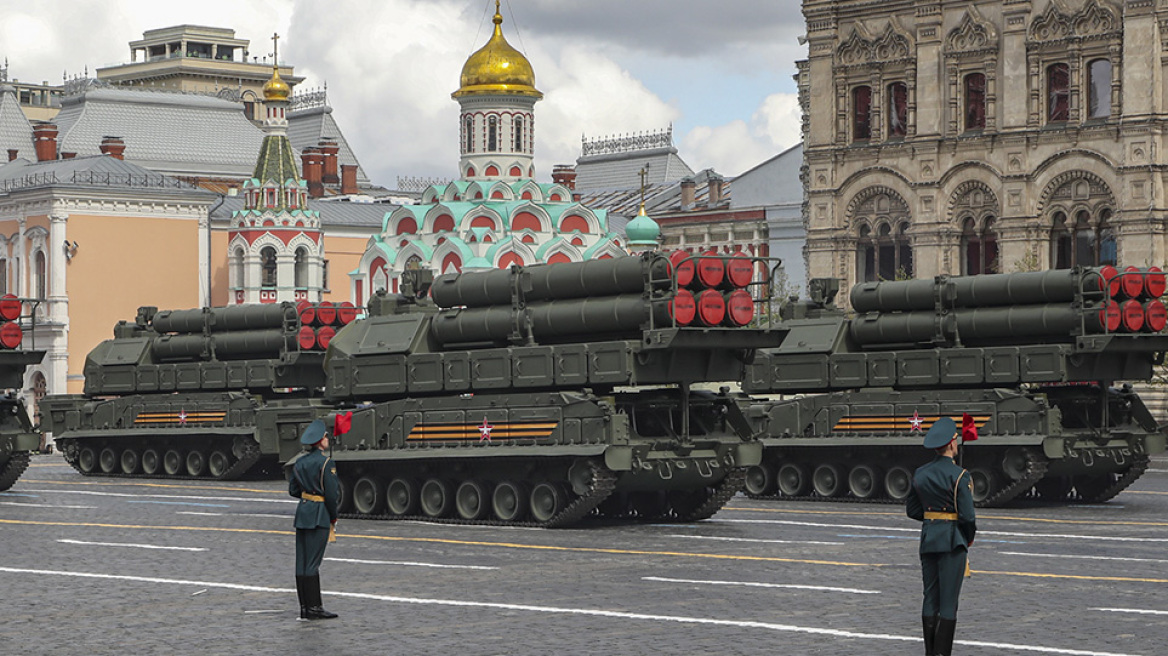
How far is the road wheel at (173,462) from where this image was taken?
37250mm

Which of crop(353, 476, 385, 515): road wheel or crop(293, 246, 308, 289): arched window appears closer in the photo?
crop(353, 476, 385, 515): road wheel

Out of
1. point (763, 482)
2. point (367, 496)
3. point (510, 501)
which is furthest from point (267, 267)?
point (510, 501)

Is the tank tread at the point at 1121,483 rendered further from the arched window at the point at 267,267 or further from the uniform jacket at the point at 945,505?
the arched window at the point at 267,267

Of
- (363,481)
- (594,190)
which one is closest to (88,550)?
(363,481)

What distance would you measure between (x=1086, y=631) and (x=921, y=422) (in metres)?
14.1

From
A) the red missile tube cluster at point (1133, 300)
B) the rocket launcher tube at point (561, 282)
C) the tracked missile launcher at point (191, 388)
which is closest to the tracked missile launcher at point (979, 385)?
the red missile tube cluster at point (1133, 300)

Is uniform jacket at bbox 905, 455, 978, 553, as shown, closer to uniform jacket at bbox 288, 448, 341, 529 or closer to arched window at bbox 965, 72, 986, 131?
uniform jacket at bbox 288, 448, 341, 529

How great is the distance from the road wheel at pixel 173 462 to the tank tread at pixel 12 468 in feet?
18.0

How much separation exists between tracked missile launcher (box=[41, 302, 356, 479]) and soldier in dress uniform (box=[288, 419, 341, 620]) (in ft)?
60.7

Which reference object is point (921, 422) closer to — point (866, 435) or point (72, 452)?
point (866, 435)

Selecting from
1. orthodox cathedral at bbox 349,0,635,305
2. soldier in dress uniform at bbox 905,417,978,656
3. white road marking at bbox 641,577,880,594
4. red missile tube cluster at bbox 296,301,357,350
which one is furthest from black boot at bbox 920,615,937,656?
orthodox cathedral at bbox 349,0,635,305

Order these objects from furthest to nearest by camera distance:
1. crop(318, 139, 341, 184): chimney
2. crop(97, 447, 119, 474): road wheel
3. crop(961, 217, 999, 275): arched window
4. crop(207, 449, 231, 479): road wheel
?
crop(318, 139, 341, 184): chimney → crop(961, 217, 999, 275): arched window → crop(97, 447, 119, 474): road wheel → crop(207, 449, 231, 479): road wheel

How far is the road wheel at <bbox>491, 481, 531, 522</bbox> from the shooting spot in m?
24.5

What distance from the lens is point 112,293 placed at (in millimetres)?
78062
